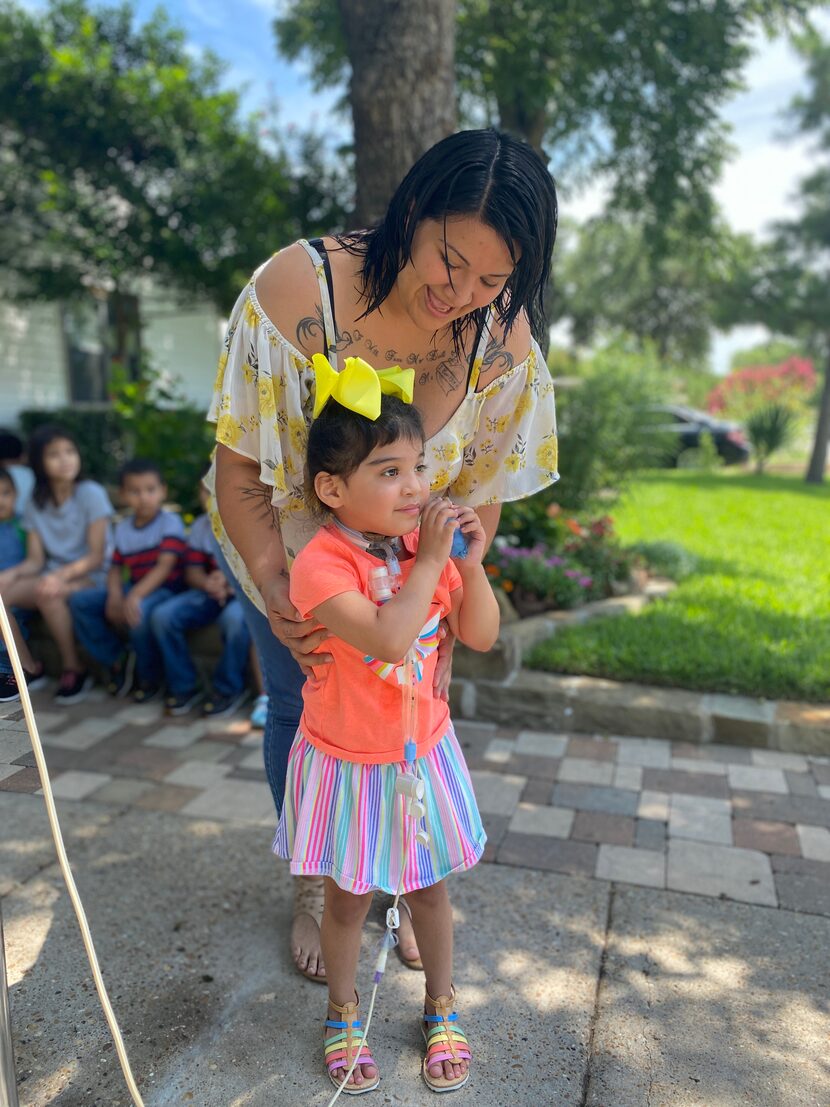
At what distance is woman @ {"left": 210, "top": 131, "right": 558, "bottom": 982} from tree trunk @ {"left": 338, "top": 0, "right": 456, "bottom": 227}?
8.15 feet

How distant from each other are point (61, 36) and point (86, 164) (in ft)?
4.71

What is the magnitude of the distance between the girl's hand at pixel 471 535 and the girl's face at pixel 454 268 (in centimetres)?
39

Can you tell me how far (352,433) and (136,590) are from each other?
276 cm

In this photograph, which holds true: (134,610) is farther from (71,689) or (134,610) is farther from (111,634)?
(71,689)

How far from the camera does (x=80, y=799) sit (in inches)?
122

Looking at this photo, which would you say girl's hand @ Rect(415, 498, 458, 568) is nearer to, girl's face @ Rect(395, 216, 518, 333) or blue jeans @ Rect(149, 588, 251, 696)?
girl's face @ Rect(395, 216, 518, 333)

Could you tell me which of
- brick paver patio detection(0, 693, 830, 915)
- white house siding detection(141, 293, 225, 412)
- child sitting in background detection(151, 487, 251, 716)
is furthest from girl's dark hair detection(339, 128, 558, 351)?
white house siding detection(141, 293, 225, 412)

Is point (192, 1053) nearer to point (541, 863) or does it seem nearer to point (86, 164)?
point (541, 863)

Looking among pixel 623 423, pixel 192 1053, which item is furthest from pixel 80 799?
pixel 623 423

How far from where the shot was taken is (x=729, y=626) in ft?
14.2

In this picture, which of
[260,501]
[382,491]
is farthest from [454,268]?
[260,501]

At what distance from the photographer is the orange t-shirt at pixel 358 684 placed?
161 centimetres

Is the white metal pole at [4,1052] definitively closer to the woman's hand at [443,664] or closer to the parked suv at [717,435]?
the woman's hand at [443,664]

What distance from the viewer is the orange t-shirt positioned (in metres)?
1.61
